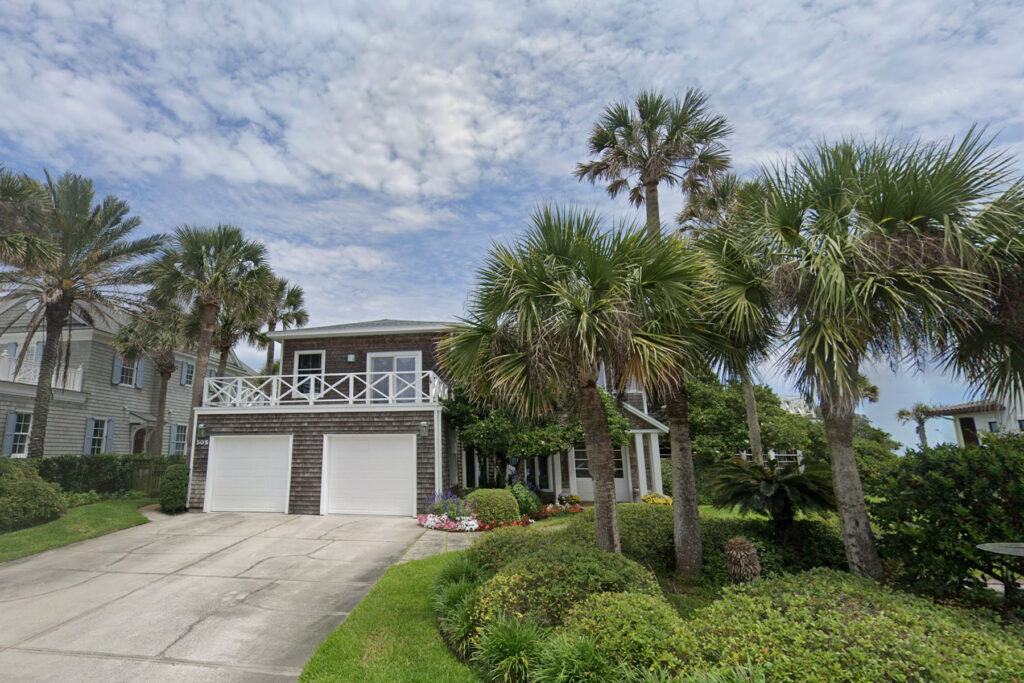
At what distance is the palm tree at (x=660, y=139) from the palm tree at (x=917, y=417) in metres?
23.5

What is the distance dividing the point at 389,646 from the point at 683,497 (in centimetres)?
499

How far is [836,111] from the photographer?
7676mm

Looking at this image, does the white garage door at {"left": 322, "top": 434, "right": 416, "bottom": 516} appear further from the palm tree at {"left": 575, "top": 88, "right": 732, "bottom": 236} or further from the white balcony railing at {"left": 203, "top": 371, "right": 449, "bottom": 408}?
the palm tree at {"left": 575, "top": 88, "right": 732, "bottom": 236}

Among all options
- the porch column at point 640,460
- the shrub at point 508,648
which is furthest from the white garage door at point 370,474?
the shrub at point 508,648

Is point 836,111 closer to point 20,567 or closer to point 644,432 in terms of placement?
point 644,432

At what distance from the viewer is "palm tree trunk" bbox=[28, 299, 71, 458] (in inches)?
551

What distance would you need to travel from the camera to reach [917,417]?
2819cm

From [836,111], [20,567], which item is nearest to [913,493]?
[836,111]

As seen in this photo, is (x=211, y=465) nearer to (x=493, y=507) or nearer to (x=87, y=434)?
(x=493, y=507)

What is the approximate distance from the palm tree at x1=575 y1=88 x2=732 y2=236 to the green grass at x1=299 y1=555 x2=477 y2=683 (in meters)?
10.2

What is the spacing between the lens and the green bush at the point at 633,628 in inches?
145

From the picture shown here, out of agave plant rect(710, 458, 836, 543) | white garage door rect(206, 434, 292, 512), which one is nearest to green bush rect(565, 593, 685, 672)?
agave plant rect(710, 458, 836, 543)

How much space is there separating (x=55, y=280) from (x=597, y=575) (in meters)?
17.8

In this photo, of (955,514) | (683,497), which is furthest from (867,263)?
(683,497)
